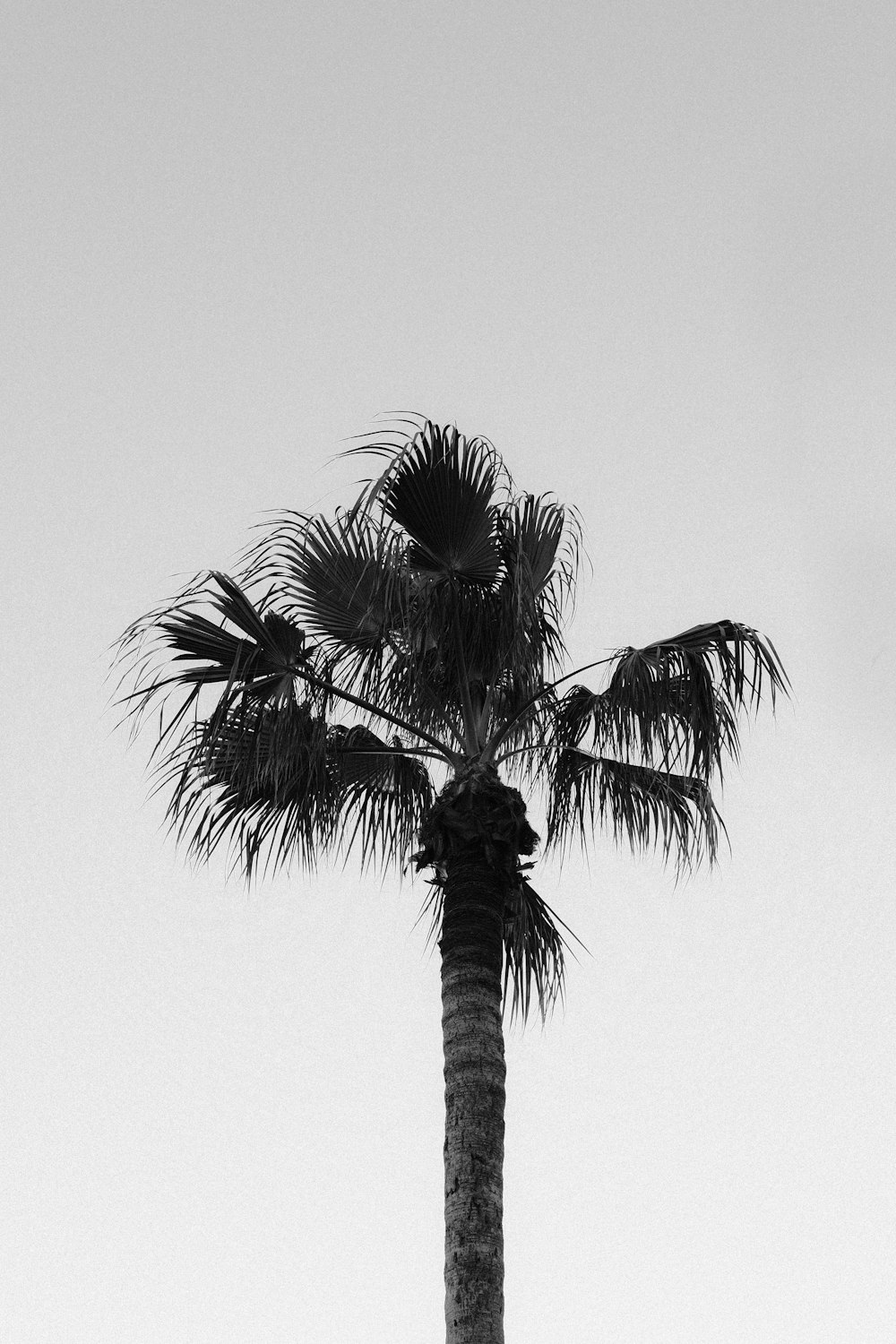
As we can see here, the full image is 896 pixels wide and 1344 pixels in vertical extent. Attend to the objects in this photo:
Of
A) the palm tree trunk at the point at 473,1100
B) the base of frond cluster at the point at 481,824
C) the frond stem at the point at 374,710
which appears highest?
the frond stem at the point at 374,710

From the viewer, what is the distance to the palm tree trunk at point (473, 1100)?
8.32 meters

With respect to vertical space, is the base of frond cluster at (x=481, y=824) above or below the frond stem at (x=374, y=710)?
below

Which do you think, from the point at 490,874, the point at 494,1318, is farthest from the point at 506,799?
the point at 494,1318

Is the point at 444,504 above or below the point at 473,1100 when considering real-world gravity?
above

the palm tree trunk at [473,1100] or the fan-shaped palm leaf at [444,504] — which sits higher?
the fan-shaped palm leaf at [444,504]

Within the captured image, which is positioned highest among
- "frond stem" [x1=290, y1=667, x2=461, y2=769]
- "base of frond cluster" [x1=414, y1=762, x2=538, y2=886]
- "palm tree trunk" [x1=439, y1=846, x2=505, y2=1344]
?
"frond stem" [x1=290, y1=667, x2=461, y2=769]

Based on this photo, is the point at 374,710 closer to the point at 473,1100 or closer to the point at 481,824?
the point at 481,824

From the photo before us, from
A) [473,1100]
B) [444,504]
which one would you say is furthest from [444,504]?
[473,1100]

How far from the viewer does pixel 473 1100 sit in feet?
29.0

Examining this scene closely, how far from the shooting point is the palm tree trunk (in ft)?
27.3

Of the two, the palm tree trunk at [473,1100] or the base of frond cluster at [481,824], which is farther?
the base of frond cluster at [481,824]

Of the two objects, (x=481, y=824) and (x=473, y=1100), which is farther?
(x=481, y=824)

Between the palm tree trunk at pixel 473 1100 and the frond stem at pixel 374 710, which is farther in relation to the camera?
the frond stem at pixel 374 710

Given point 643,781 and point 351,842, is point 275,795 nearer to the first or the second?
point 351,842
